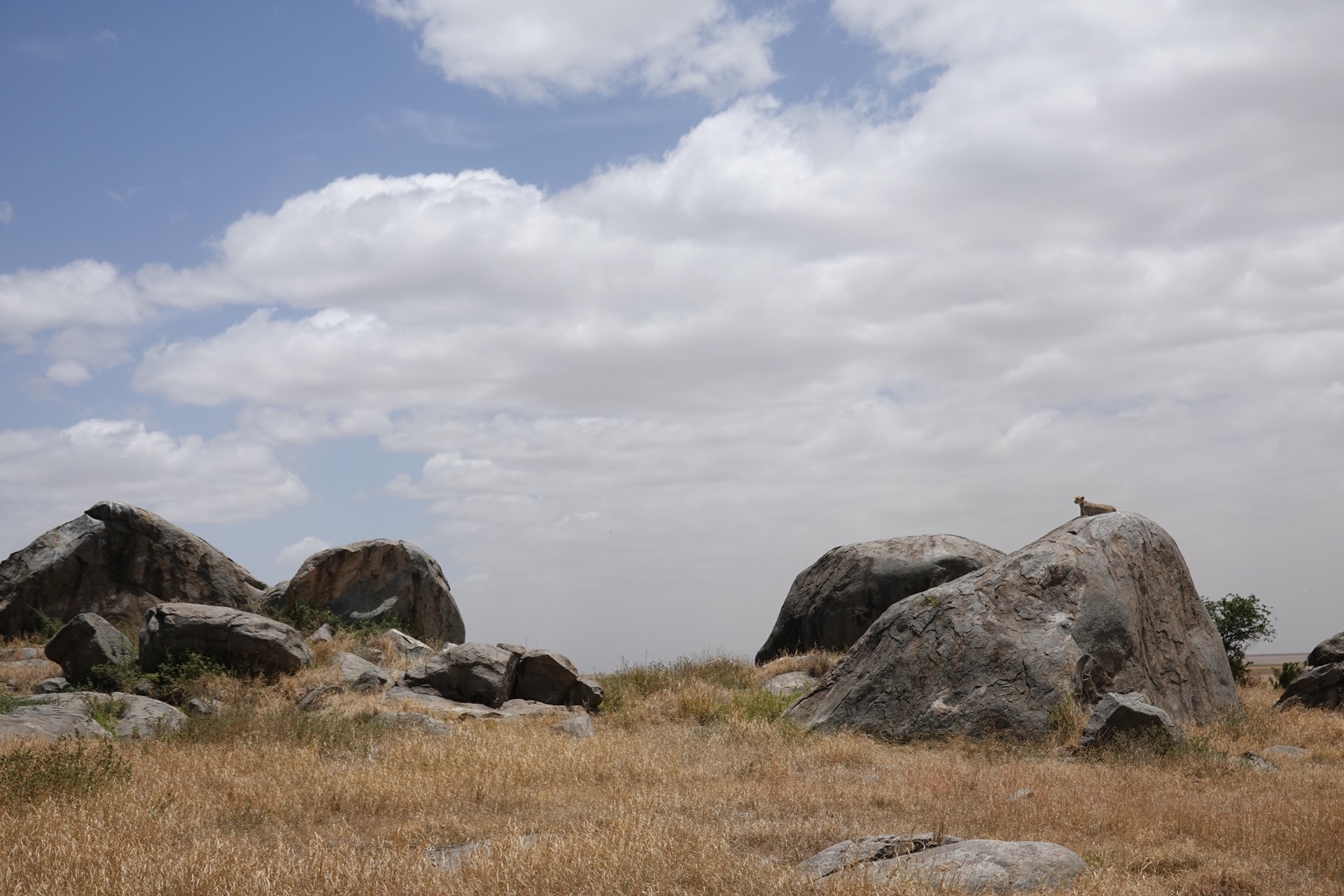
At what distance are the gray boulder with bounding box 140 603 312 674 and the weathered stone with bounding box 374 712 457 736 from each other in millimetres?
4707

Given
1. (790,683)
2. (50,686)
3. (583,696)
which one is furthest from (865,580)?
(50,686)

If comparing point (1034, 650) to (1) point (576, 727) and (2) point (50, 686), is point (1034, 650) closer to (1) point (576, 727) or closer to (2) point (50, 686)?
(1) point (576, 727)

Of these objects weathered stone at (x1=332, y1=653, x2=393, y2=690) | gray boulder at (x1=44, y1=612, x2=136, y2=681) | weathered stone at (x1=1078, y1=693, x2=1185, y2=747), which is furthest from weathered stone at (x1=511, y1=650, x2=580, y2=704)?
weathered stone at (x1=1078, y1=693, x2=1185, y2=747)

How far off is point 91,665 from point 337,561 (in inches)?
254

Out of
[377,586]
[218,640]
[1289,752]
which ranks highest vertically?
[377,586]

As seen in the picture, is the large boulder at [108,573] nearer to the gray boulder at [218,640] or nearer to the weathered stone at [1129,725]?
the gray boulder at [218,640]

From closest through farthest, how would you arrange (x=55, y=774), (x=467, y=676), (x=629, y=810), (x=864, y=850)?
(x=864, y=850) → (x=629, y=810) → (x=55, y=774) → (x=467, y=676)

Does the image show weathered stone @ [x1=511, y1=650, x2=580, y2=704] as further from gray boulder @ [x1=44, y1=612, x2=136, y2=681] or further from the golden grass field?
gray boulder @ [x1=44, y1=612, x2=136, y2=681]

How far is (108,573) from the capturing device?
22844 millimetres

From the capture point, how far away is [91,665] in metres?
17.3

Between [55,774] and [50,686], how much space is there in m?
9.83

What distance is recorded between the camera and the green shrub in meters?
8.45

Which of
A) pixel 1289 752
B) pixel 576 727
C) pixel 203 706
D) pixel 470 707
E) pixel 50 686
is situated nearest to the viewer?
pixel 1289 752

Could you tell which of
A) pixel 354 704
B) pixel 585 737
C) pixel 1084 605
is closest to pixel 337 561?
pixel 354 704
